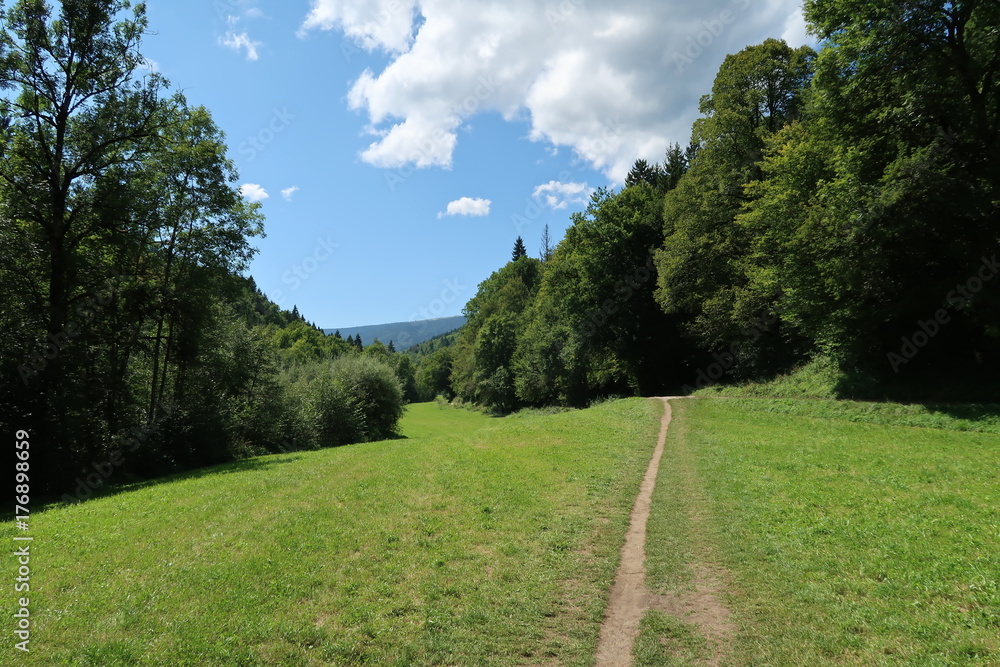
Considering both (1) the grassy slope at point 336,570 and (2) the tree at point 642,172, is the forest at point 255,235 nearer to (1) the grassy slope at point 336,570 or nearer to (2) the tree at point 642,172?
(1) the grassy slope at point 336,570

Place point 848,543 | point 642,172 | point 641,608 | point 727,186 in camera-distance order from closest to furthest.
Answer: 1. point 641,608
2. point 848,543
3. point 727,186
4. point 642,172

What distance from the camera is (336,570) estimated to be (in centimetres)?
698

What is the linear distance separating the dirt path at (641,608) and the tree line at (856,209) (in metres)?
17.6

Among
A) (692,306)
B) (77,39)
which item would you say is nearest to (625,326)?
(692,306)

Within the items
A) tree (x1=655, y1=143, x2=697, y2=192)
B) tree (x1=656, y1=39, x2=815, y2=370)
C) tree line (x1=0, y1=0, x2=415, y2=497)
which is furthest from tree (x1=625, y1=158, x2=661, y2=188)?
tree line (x1=0, y1=0, x2=415, y2=497)

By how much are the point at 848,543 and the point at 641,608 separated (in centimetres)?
397

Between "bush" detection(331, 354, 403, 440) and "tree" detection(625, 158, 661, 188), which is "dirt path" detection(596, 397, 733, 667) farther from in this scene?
"tree" detection(625, 158, 661, 188)

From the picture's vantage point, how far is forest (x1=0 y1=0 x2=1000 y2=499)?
1717 cm

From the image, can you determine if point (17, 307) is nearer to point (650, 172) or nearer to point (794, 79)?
point (794, 79)

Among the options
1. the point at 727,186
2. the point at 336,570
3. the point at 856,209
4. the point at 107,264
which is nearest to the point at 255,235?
the point at 107,264

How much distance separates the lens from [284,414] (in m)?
33.0

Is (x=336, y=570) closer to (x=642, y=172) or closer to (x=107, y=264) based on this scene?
(x=107, y=264)

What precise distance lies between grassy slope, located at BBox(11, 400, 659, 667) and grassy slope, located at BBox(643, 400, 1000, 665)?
1.43 m

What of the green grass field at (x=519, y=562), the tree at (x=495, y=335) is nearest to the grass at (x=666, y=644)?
the green grass field at (x=519, y=562)
